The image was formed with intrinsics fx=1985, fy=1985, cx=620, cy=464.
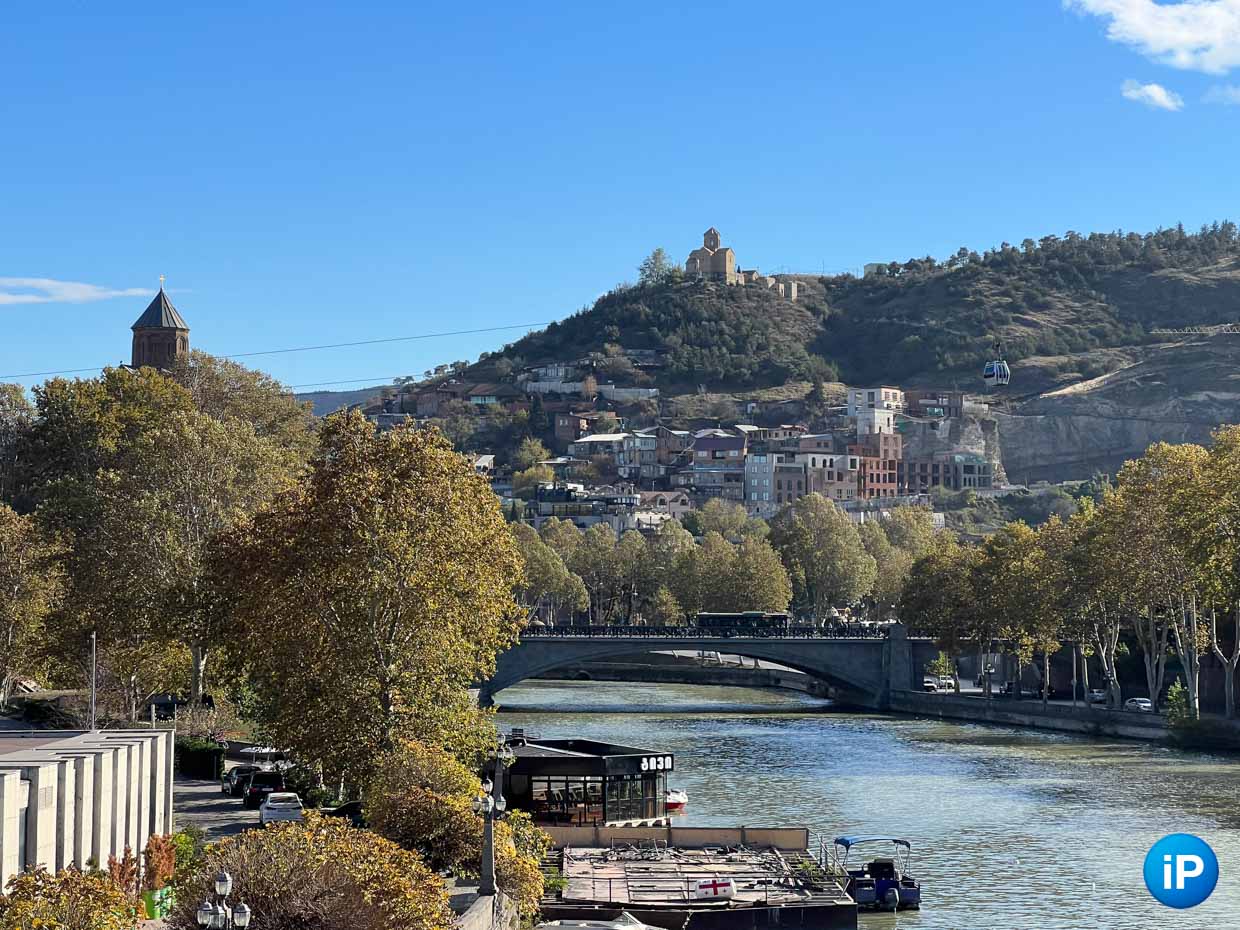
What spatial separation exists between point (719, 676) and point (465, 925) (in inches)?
3832

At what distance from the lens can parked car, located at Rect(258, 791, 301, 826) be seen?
43344 millimetres

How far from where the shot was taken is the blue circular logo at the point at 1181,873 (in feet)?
114

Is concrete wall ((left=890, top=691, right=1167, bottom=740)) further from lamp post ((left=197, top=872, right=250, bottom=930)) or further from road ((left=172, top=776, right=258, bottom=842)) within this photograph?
lamp post ((left=197, top=872, right=250, bottom=930))

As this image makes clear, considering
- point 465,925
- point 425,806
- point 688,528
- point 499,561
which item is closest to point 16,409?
point 499,561

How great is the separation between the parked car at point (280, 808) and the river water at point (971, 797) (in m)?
12.6

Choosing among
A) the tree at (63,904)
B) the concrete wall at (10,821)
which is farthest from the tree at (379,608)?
the tree at (63,904)

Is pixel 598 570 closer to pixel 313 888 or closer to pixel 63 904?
pixel 313 888

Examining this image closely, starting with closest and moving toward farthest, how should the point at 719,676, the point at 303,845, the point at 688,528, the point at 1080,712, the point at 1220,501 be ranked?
1. the point at 303,845
2. the point at 1220,501
3. the point at 1080,712
4. the point at 719,676
5. the point at 688,528

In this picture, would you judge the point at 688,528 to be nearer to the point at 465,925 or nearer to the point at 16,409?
the point at 16,409

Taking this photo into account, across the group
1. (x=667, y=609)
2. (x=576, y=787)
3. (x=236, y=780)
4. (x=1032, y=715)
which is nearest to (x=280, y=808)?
(x=236, y=780)

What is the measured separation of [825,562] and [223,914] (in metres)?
130

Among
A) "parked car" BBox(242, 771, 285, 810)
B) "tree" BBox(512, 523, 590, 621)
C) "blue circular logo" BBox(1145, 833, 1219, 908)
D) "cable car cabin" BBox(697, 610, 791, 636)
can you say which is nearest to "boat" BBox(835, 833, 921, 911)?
"blue circular logo" BBox(1145, 833, 1219, 908)

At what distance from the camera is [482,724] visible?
4644 centimetres

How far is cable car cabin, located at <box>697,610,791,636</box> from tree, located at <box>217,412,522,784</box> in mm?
63573
